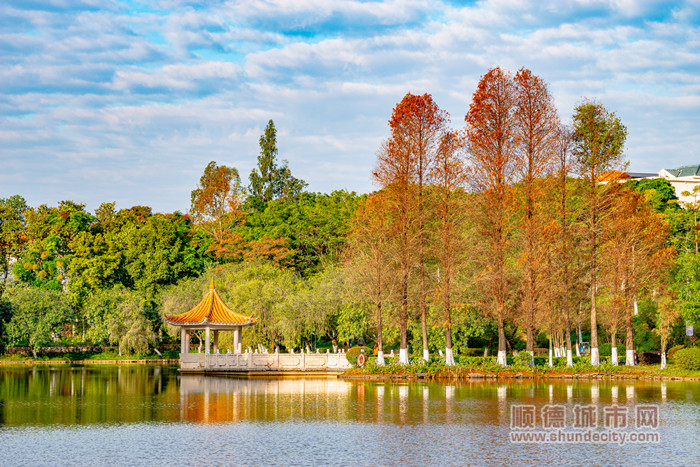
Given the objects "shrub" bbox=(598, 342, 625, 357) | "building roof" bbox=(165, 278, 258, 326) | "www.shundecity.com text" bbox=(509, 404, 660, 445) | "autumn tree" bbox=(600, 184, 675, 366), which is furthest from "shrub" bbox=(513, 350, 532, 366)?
"building roof" bbox=(165, 278, 258, 326)

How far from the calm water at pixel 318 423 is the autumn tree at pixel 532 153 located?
352 inches

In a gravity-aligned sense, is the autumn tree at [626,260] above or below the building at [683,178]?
below

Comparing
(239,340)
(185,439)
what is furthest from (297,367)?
(185,439)

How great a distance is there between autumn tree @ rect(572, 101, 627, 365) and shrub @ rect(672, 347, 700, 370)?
5.53 m

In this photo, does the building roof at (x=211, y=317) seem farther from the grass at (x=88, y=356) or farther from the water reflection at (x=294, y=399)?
the grass at (x=88, y=356)

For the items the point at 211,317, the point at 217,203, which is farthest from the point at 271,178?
the point at 211,317

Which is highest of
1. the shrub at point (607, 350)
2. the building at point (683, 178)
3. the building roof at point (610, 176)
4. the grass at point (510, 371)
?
the building at point (683, 178)

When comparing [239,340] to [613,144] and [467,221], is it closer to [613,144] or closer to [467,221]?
[467,221]

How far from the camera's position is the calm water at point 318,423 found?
18.9 m

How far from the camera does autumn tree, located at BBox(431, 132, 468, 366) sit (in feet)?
151

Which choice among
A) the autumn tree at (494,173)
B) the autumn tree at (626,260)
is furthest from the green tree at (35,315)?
the autumn tree at (626,260)

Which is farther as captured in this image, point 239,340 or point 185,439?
point 239,340

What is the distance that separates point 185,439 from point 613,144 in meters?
37.2

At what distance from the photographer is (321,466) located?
17.8m
